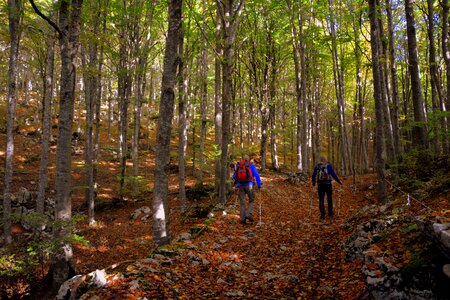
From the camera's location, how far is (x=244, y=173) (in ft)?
28.4

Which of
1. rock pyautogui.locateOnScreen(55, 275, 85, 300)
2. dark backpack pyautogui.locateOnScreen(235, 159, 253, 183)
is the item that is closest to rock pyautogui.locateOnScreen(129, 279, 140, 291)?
rock pyautogui.locateOnScreen(55, 275, 85, 300)

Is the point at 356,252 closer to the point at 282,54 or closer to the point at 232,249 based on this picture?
the point at 232,249

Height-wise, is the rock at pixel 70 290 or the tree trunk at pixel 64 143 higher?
the tree trunk at pixel 64 143

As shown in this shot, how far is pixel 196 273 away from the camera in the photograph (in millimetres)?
5215

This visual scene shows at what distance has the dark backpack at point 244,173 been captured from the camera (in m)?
8.66

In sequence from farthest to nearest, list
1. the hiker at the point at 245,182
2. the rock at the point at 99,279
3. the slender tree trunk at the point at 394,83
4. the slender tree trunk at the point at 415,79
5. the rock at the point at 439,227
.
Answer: the slender tree trunk at the point at 394,83, the slender tree trunk at the point at 415,79, the hiker at the point at 245,182, the rock at the point at 99,279, the rock at the point at 439,227

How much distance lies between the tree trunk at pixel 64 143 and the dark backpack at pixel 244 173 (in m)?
4.54

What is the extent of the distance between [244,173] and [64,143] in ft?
15.9

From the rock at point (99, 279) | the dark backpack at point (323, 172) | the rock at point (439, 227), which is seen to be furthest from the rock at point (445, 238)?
the dark backpack at point (323, 172)

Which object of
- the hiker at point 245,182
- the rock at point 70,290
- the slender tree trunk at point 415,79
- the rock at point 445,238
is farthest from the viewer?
the slender tree trunk at point 415,79

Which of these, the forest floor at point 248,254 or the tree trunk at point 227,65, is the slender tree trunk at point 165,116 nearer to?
the forest floor at point 248,254

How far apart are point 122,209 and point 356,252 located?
1410 cm

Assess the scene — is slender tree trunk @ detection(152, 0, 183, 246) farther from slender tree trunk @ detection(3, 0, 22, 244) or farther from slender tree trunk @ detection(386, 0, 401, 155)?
slender tree trunk @ detection(386, 0, 401, 155)

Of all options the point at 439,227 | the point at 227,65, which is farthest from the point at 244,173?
the point at 439,227
